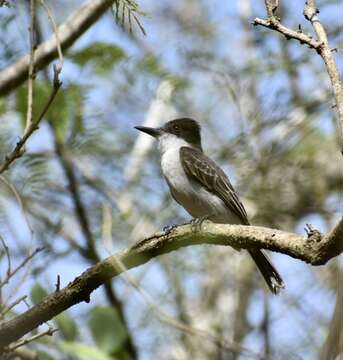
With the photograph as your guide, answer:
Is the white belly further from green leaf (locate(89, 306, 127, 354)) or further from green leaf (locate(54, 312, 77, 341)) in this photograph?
green leaf (locate(54, 312, 77, 341))

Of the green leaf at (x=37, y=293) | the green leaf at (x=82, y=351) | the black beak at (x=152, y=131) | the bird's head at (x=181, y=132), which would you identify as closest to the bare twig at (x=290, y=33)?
the green leaf at (x=82, y=351)

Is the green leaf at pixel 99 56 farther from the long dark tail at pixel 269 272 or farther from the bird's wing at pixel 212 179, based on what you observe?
the long dark tail at pixel 269 272

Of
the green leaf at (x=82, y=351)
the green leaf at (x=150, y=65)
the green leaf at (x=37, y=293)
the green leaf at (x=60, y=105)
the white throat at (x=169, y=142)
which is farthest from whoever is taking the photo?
the white throat at (x=169, y=142)

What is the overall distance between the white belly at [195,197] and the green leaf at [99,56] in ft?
2.76

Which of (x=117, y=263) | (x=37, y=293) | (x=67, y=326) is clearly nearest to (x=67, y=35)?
(x=37, y=293)

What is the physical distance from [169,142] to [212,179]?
40.3 inches

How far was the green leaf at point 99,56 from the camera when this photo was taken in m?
5.02

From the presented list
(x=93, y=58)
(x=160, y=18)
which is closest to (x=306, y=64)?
(x=93, y=58)

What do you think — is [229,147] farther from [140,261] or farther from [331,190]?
[140,261]

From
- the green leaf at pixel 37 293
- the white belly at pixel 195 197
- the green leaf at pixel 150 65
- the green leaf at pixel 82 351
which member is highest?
the green leaf at pixel 150 65

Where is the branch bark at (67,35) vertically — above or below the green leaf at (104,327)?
above

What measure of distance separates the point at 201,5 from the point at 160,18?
0.59 m

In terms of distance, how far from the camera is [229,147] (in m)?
6.77

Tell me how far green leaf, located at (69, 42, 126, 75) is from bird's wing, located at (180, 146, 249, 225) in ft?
2.74
